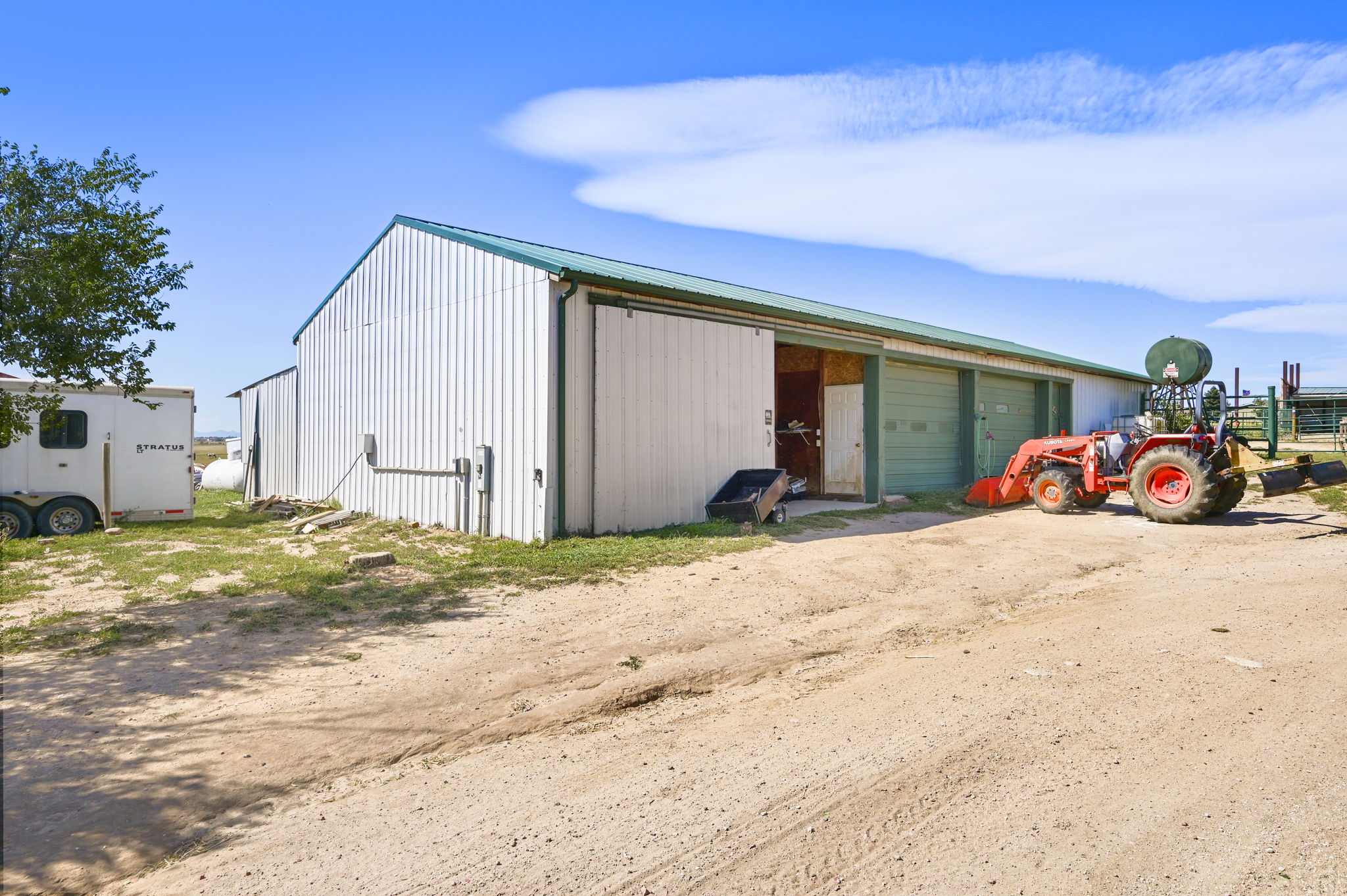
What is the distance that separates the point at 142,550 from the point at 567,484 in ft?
18.3

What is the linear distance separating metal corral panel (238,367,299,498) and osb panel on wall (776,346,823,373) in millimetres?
10764

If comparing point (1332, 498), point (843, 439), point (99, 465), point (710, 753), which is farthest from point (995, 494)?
point (99, 465)

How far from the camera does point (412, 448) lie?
13.0 m

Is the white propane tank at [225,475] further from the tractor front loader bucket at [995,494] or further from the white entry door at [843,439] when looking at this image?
the tractor front loader bucket at [995,494]

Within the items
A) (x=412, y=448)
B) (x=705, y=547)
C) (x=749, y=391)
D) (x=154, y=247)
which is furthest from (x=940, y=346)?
(x=154, y=247)

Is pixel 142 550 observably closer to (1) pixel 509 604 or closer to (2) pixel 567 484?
(2) pixel 567 484

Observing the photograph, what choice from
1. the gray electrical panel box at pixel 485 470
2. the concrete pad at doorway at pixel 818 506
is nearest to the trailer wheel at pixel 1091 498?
the concrete pad at doorway at pixel 818 506

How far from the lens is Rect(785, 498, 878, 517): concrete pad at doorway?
1353 centimetres

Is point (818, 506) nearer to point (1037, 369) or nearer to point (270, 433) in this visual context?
point (1037, 369)

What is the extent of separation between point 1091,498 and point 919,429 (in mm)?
4708

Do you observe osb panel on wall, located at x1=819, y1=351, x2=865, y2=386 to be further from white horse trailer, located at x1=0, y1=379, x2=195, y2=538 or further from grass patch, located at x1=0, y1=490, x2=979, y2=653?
white horse trailer, located at x1=0, y1=379, x2=195, y2=538

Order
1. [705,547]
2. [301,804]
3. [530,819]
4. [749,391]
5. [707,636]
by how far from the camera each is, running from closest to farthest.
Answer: [530,819] < [301,804] < [707,636] < [705,547] < [749,391]

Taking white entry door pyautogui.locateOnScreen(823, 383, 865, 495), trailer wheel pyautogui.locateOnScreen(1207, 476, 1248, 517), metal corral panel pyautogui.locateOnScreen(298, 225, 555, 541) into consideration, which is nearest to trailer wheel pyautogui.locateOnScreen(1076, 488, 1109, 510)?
trailer wheel pyautogui.locateOnScreen(1207, 476, 1248, 517)

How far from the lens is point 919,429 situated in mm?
17422
